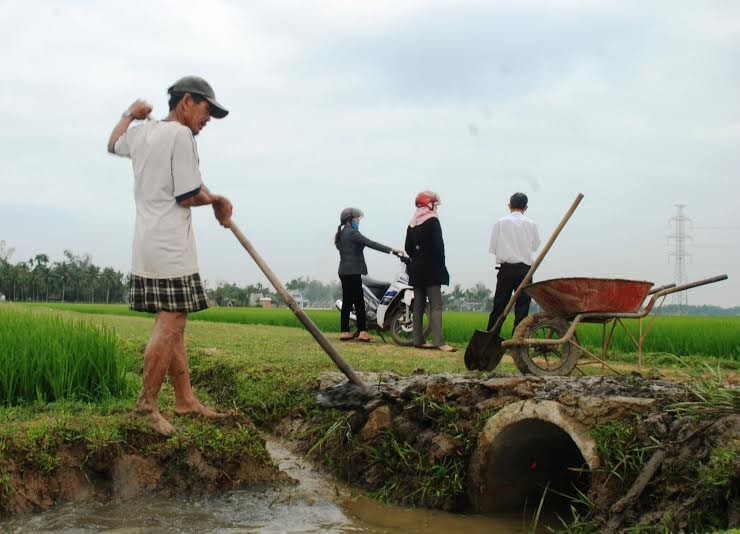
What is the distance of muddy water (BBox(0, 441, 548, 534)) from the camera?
10.9 feet

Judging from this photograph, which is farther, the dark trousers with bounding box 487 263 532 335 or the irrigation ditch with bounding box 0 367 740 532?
the dark trousers with bounding box 487 263 532 335

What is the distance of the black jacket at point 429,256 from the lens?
8.46 m

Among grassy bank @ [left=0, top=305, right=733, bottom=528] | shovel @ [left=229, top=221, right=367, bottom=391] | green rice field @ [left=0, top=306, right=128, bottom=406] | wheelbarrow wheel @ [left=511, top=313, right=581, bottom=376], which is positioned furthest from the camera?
wheelbarrow wheel @ [left=511, top=313, right=581, bottom=376]

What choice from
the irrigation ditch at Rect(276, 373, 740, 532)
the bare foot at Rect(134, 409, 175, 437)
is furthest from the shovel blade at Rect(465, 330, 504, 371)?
the bare foot at Rect(134, 409, 175, 437)

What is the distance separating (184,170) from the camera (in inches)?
146

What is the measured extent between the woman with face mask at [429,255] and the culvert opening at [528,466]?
3.81 metres

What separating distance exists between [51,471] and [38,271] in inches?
3504

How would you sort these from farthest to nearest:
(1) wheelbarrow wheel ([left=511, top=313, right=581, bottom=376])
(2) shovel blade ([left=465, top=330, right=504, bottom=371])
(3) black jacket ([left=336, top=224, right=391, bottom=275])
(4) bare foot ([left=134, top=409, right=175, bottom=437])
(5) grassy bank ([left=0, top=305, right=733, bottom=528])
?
(3) black jacket ([left=336, top=224, right=391, bottom=275]) → (2) shovel blade ([left=465, top=330, right=504, bottom=371]) → (1) wheelbarrow wheel ([left=511, top=313, right=581, bottom=376]) → (4) bare foot ([left=134, top=409, right=175, bottom=437]) → (5) grassy bank ([left=0, top=305, right=733, bottom=528])

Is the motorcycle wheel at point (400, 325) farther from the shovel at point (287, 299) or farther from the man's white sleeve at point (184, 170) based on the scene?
the man's white sleeve at point (184, 170)

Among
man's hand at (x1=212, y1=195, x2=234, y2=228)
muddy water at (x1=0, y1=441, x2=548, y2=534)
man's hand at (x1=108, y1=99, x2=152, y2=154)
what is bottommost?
muddy water at (x1=0, y1=441, x2=548, y2=534)

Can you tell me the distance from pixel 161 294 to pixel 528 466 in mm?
2442

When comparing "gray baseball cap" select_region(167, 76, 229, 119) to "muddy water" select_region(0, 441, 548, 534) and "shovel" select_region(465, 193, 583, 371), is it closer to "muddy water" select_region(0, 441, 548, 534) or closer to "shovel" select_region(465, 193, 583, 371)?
"muddy water" select_region(0, 441, 548, 534)

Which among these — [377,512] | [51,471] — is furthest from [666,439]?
[51,471]

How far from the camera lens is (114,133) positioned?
3896 millimetres
